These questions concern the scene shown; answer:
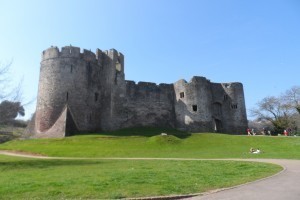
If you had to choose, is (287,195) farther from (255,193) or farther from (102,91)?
(102,91)

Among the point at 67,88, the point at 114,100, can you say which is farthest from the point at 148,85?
the point at 67,88

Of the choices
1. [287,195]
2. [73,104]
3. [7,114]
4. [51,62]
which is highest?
[51,62]

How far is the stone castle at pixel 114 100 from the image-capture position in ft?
134

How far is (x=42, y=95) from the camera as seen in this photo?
136 feet

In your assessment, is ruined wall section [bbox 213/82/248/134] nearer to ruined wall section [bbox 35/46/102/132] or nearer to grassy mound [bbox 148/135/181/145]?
grassy mound [bbox 148/135/181/145]

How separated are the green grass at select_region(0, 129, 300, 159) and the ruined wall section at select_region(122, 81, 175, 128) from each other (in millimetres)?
8629

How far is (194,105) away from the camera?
155ft

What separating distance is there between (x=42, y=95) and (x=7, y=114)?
19.3 meters

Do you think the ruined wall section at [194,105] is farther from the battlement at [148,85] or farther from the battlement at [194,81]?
the battlement at [148,85]

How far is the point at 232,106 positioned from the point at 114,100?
18.8m

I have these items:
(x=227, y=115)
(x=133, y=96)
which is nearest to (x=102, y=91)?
(x=133, y=96)

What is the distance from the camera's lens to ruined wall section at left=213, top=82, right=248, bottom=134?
48750 millimetres

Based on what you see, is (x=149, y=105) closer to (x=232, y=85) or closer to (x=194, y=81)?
(x=194, y=81)

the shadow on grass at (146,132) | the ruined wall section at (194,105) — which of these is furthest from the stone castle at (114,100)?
the shadow on grass at (146,132)
